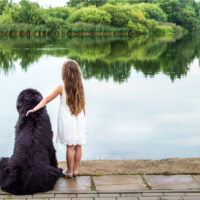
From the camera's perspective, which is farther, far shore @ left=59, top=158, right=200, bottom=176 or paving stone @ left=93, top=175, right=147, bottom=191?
far shore @ left=59, top=158, right=200, bottom=176

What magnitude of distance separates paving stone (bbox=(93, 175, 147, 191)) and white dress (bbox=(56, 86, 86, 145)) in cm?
49

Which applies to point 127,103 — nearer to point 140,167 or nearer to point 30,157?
point 140,167

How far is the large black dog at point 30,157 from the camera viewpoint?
3.53 m

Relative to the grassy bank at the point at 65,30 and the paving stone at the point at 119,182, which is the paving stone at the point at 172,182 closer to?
the paving stone at the point at 119,182

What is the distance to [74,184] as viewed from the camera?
12.4ft

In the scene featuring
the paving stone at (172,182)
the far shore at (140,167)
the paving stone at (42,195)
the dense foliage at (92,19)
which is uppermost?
the dense foliage at (92,19)

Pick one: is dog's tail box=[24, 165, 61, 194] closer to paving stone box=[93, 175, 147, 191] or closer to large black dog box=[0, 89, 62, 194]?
large black dog box=[0, 89, 62, 194]

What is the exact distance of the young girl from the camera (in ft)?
12.4

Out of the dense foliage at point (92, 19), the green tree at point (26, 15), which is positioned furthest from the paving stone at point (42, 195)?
the green tree at point (26, 15)

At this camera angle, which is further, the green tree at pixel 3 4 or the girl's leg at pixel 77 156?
the green tree at pixel 3 4

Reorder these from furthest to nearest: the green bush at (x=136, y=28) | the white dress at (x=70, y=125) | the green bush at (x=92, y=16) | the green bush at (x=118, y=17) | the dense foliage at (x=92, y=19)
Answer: the green bush at (x=118, y=17) → the green bush at (x=136, y=28) → the green bush at (x=92, y=16) → the dense foliage at (x=92, y=19) → the white dress at (x=70, y=125)

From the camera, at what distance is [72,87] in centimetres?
379

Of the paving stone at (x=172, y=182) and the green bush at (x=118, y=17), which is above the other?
the green bush at (x=118, y=17)

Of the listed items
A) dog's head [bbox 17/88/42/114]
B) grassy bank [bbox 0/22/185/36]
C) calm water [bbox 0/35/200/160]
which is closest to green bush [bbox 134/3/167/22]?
grassy bank [bbox 0/22/185/36]
